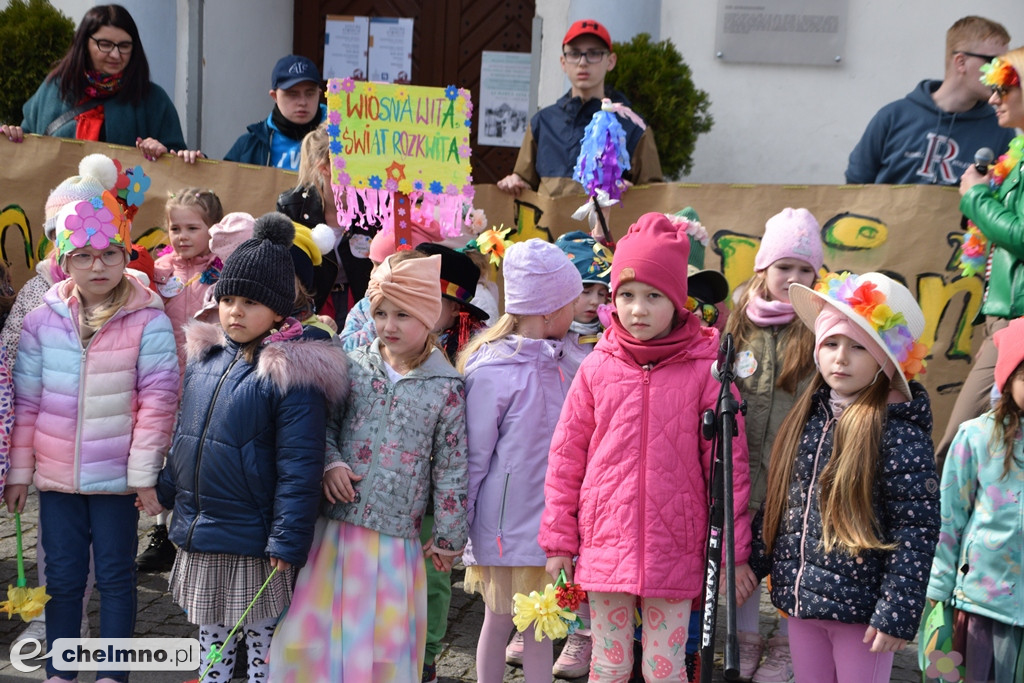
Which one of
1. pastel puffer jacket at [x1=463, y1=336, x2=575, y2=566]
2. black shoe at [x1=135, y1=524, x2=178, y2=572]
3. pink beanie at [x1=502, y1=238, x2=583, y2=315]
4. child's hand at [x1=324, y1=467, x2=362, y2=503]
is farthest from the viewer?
black shoe at [x1=135, y1=524, x2=178, y2=572]

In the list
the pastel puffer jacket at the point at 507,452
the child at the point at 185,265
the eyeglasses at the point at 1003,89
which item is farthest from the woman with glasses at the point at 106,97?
the eyeglasses at the point at 1003,89

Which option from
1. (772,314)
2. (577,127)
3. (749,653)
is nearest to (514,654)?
(749,653)

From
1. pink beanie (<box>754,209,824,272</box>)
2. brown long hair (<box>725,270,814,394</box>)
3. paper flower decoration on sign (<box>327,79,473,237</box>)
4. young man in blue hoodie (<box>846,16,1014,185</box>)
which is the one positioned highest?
young man in blue hoodie (<box>846,16,1014,185</box>)

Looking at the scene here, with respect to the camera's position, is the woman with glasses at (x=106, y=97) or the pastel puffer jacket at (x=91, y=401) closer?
the pastel puffer jacket at (x=91, y=401)

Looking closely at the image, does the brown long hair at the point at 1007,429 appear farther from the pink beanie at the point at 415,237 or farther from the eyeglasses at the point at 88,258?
the eyeglasses at the point at 88,258

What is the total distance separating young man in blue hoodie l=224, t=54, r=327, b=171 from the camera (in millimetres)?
6668

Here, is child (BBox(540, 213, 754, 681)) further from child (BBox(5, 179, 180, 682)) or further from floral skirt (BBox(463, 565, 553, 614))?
child (BBox(5, 179, 180, 682))

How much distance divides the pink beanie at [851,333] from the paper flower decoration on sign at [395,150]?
199 centimetres

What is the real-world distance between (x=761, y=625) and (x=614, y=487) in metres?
1.97

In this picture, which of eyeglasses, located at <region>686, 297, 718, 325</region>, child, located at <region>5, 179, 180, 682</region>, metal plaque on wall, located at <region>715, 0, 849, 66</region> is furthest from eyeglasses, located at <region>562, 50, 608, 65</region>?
child, located at <region>5, 179, 180, 682</region>

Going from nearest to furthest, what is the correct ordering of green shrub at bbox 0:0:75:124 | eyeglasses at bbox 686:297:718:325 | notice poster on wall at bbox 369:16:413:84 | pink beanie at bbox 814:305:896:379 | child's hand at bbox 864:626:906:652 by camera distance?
child's hand at bbox 864:626:906:652
pink beanie at bbox 814:305:896:379
eyeglasses at bbox 686:297:718:325
green shrub at bbox 0:0:75:124
notice poster on wall at bbox 369:16:413:84

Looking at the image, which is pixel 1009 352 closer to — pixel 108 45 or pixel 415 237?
pixel 415 237

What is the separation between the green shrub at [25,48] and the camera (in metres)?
7.71

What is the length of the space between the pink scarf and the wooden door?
5.82 m
